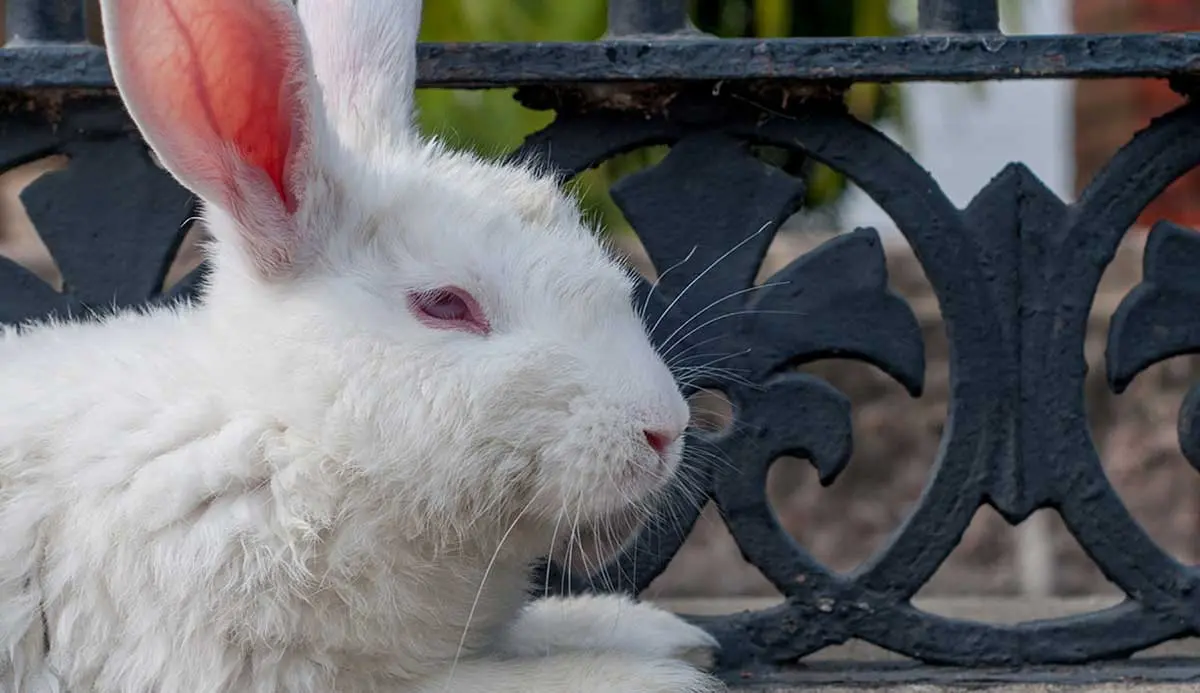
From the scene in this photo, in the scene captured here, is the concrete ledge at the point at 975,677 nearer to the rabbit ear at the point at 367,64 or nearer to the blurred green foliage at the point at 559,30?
the rabbit ear at the point at 367,64

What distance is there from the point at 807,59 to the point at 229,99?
35.0 inches

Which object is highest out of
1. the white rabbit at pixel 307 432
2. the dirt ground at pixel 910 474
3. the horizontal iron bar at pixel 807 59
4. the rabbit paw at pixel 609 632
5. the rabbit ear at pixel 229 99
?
the horizontal iron bar at pixel 807 59

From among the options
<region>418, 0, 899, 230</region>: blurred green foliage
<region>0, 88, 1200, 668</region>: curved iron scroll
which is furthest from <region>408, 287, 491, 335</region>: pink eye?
<region>418, 0, 899, 230</region>: blurred green foliage

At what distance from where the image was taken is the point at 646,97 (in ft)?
7.77

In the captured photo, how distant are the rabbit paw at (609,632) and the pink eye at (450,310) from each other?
1.69 ft

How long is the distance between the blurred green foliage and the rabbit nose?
10.4 ft

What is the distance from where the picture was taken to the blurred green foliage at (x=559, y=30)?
5301mm

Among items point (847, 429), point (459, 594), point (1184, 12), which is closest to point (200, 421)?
point (459, 594)

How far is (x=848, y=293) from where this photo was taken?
2389mm

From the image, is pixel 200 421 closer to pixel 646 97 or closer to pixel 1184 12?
pixel 646 97

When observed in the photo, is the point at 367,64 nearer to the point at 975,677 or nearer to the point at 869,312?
the point at 869,312

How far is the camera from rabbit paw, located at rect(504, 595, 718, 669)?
217cm

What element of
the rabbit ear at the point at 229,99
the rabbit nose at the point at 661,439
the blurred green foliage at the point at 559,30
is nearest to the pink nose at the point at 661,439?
the rabbit nose at the point at 661,439

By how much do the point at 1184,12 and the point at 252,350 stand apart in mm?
5320
